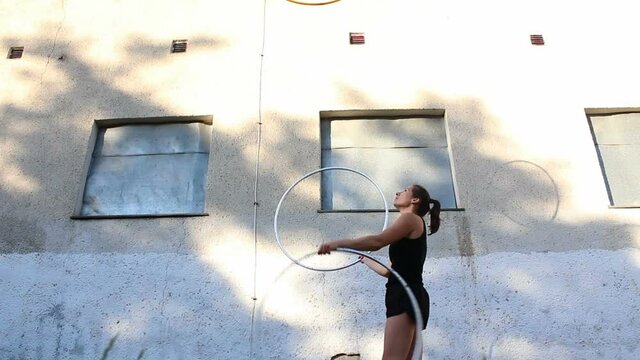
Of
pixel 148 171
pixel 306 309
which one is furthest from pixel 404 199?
pixel 148 171

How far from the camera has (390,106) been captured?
272 inches

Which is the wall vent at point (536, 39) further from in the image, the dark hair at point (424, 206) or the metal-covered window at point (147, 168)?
the metal-covered window at point (147, 168)

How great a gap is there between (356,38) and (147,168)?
299 cm

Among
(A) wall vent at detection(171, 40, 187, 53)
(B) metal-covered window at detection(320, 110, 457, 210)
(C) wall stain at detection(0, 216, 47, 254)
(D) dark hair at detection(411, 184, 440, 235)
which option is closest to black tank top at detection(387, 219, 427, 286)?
(D) dark hair at detection(411, 184, 440, 235)

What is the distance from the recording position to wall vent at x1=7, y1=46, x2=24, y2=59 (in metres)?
7.50

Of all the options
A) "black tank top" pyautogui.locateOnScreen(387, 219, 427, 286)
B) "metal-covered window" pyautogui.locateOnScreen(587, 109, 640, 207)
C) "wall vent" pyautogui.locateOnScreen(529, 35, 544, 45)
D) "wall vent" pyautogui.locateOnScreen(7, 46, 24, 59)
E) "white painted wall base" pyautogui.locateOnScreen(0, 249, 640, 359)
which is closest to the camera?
"black tank top" pyautogui.locateOnScreen(387, 219, 427, 286)

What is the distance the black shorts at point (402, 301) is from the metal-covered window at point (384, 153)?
8.08ft

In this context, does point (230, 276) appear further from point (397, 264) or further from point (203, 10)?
point (203, 10)

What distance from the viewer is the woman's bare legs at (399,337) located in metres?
3.78

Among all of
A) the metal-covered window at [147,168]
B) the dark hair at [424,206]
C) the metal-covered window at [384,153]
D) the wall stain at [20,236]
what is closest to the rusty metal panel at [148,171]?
the metal-covered window at [147,168]

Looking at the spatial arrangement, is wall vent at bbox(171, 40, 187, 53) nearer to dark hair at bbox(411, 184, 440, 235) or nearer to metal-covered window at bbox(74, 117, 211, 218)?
metal-covered window at bbox(74, 117, 211, 218)

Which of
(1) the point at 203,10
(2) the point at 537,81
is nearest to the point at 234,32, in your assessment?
(1) the point at 203,10

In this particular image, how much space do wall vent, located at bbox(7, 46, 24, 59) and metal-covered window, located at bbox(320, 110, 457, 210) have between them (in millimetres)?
3992

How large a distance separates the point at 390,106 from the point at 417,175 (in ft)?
2.91
